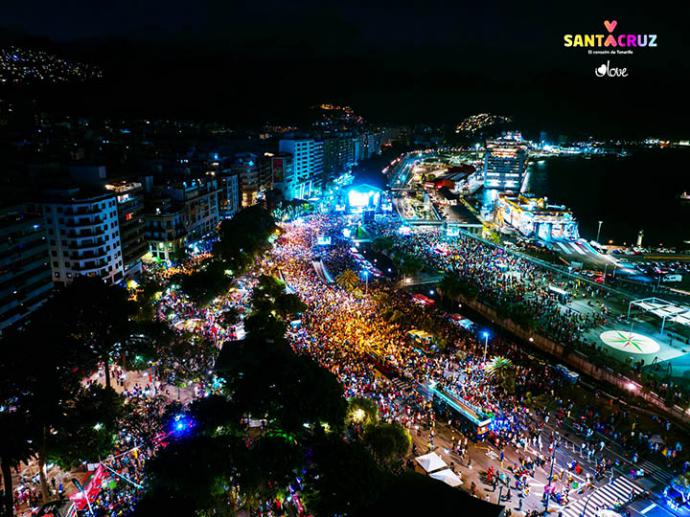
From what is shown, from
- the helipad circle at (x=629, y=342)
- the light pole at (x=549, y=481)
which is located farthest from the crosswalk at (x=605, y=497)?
the helipad circle at (x=629, y=342)

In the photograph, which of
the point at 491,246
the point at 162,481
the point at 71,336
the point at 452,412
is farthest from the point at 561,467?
the point at 491,246

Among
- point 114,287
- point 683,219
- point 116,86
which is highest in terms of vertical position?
point 116,86

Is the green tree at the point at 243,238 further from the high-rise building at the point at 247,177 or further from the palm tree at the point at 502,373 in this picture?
the palm tree at the point at 502,373

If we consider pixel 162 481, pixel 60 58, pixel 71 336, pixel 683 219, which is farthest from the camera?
pixel 60 58

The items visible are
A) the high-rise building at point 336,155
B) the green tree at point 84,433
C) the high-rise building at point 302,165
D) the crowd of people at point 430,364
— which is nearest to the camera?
the green tree at point 84,433

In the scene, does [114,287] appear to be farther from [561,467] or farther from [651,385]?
[651,385]

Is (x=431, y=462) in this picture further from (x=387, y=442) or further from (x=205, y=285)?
(x=205, y=285)
